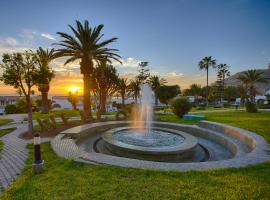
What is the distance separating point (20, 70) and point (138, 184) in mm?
10560

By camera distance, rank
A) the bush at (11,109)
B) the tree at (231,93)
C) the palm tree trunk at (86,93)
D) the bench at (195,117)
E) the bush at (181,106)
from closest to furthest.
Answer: the bench at (195,117) → the palm tree trunk at (86,93) → the bush at (181,106) → the bush at (11,109) → the tree at (231,93)

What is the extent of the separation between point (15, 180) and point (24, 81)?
822 cm

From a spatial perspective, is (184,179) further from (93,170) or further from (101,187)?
(93,170)

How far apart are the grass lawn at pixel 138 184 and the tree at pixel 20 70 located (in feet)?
25.6

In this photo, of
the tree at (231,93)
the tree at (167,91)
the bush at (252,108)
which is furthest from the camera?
the tree at (231,93)

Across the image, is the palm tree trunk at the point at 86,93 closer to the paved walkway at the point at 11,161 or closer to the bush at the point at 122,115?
the bush at the point at 122,115

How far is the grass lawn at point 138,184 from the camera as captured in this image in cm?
400

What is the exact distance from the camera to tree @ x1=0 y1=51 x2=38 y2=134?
10859 mm

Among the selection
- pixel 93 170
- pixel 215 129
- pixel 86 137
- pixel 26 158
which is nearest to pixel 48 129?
pixel 86 137

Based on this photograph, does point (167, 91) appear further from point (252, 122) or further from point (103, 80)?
point (252, 122)

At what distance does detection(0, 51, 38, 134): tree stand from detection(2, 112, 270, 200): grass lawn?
25.6 feet

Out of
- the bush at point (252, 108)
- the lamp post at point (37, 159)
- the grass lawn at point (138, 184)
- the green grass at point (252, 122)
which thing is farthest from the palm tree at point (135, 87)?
the grass lawn at point (138, 184)

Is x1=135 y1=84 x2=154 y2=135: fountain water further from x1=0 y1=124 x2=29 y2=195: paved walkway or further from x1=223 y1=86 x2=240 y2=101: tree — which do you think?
x1=223 y1=86 x2=240 y2=101: tree

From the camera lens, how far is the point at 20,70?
11211 millimetres
